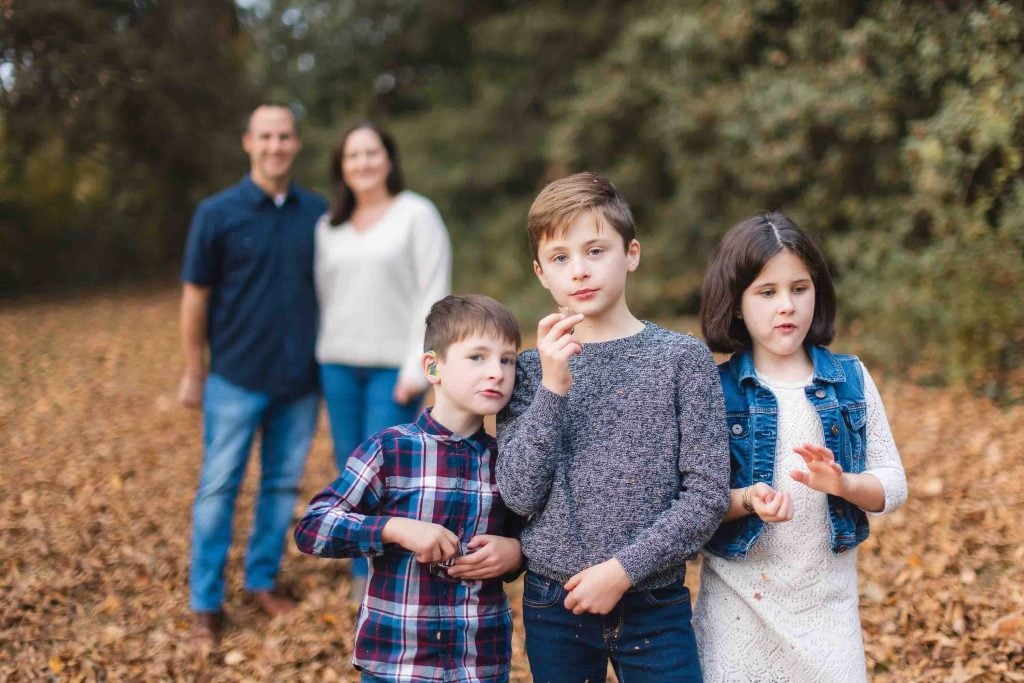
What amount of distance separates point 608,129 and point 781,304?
8462 mm

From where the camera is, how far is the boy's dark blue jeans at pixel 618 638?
2014 mm

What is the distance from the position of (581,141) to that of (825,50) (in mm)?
3579

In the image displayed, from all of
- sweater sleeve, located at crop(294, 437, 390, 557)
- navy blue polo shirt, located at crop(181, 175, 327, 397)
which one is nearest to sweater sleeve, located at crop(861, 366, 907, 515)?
sweater sleeve, located at crop(294, 437, 390, 557)

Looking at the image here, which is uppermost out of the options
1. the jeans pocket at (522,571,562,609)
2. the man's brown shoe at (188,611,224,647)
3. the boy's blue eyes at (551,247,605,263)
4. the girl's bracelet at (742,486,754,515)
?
the boy's blue eyes at (551,247,605,263)

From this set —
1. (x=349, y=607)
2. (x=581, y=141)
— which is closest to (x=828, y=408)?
(x=349, y=607)

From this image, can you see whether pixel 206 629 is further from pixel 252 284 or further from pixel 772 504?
pixel 772 504

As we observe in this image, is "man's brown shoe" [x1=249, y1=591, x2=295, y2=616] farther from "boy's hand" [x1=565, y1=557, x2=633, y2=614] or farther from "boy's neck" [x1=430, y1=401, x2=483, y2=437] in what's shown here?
"boy's hand" [x1=565, y1=557, x2=633, y2=614]

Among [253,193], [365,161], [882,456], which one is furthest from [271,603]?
[882,456]

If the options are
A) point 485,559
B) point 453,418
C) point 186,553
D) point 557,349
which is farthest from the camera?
point 186,553

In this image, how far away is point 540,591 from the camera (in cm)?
207

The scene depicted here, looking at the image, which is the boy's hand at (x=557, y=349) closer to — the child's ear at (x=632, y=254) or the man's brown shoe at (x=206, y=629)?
the child's ear at (x=632, y=254)

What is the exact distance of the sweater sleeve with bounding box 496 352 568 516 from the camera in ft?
6.27

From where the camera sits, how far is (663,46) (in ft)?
30.3

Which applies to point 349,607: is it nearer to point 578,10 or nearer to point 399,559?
point 399,559
